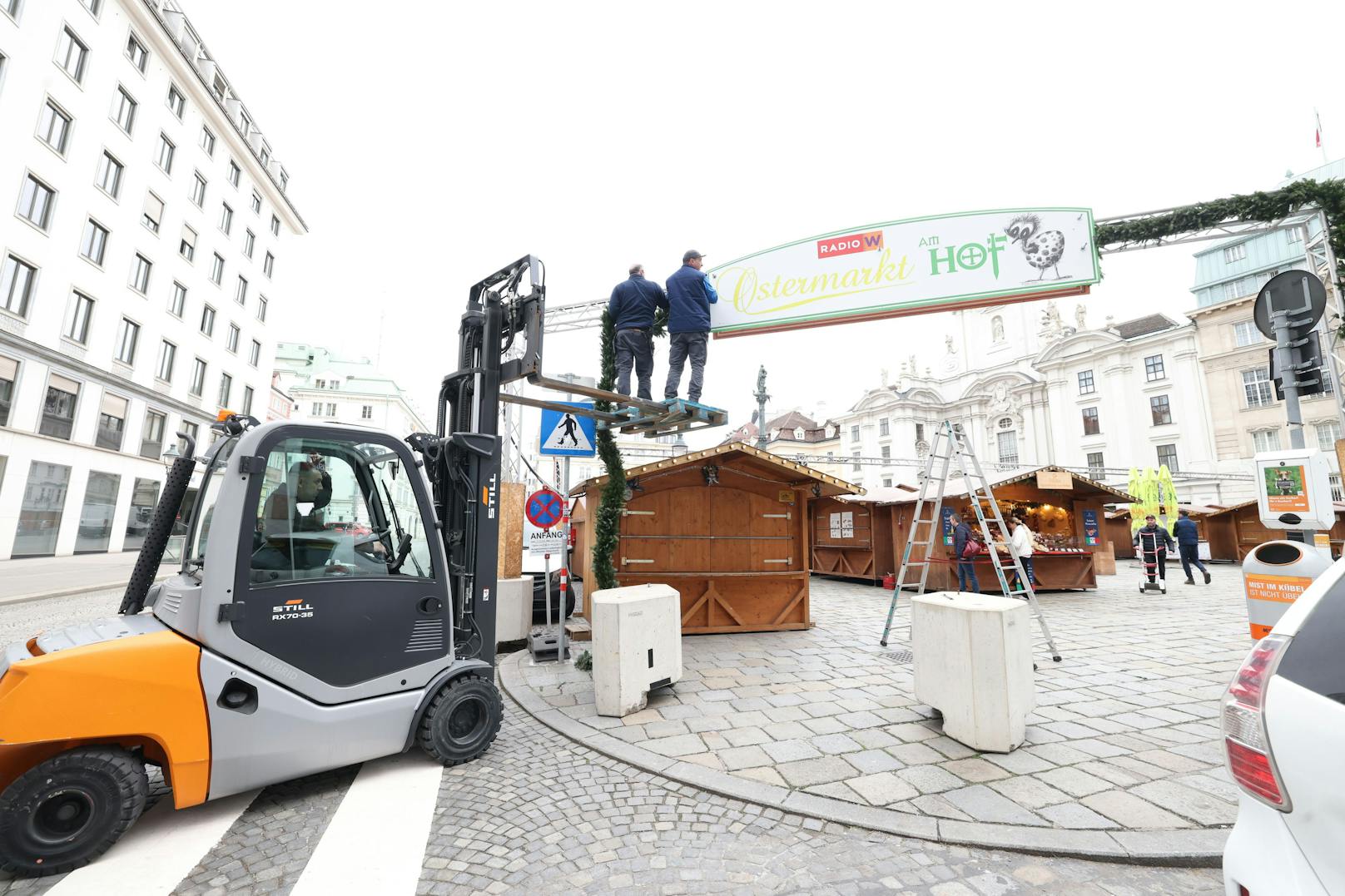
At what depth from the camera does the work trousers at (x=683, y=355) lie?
6.11 meters

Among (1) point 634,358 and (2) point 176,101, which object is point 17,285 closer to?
(2) point 176,101

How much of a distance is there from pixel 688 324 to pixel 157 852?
17.9 feet

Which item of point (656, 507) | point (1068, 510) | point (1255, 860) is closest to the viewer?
point (1255, 860)

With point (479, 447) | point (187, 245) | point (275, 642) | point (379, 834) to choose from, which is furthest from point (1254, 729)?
point (187, 245)

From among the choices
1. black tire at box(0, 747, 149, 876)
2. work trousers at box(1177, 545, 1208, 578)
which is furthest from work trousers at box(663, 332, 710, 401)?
work trousers at box(1177, 545, 1208, 578)

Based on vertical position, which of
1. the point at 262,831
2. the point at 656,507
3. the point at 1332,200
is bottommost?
the point at 262,831

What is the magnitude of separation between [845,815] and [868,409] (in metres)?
59.0

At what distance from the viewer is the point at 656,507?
375 inches

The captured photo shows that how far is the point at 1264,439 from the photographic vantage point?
32781 millimetres

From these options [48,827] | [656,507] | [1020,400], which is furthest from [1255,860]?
[1020,400]

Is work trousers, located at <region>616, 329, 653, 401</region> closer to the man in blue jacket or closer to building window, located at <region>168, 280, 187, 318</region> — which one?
the man in blue jacket

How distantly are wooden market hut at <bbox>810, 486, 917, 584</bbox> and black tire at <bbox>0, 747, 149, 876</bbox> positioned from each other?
48.0 feet

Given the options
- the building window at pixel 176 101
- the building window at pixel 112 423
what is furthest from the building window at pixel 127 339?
the building window at pixel 176 101

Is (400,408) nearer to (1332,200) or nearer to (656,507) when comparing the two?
(656,507)
